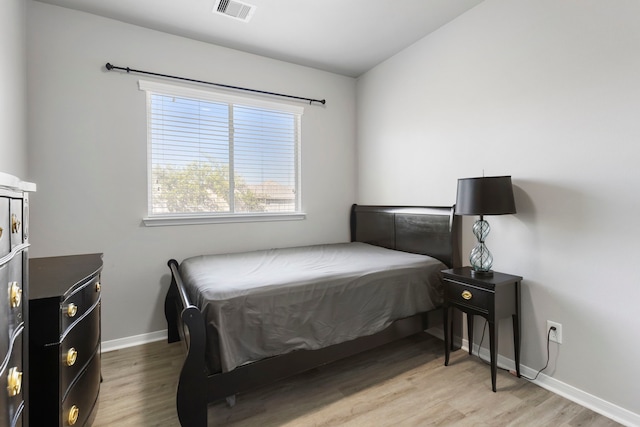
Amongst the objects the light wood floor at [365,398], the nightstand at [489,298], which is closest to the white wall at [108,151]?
the light wood floor at [365,398]

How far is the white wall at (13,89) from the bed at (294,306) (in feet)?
4.24

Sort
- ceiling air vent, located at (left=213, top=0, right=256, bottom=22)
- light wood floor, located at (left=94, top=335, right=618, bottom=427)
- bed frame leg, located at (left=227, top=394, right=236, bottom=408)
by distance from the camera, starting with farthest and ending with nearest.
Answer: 1. ceiling air vent, located at (left=213, top=0, right=256, bottom=22)
2. bed frame leg, located at (left=227, top=394, right=236, bottom=408)
3. light wood floor, located at (left=94, top=335, right=618, bottom=427)

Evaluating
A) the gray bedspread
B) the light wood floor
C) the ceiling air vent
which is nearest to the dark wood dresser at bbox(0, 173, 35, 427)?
the gray bedspread

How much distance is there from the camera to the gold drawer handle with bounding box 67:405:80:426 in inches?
49.0

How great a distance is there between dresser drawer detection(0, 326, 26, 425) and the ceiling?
2522mm

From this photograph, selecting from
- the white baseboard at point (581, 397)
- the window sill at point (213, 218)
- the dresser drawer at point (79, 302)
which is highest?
the window sill at point (213, 218)

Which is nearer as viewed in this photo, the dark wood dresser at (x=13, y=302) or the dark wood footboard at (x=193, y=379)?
the dark wood dresser at (x=13, y=302)

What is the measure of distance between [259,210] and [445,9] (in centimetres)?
250

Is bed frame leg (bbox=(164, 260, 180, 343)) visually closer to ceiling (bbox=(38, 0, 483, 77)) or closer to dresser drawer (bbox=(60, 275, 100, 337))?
dresser drawer (bbox=(60, 275, 100, 337))

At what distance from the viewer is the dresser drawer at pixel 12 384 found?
2.34ft

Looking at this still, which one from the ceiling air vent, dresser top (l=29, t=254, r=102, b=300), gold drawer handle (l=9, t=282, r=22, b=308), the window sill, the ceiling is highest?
the ceiling

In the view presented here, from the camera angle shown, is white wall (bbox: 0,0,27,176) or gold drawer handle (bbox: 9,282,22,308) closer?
gold drawer handle (bbox: 9,282,22,308)

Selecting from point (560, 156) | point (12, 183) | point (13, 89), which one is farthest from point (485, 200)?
point (13, 89)

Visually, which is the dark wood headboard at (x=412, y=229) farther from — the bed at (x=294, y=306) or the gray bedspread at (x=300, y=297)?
the gray bedspread at (x=300, y=297)
